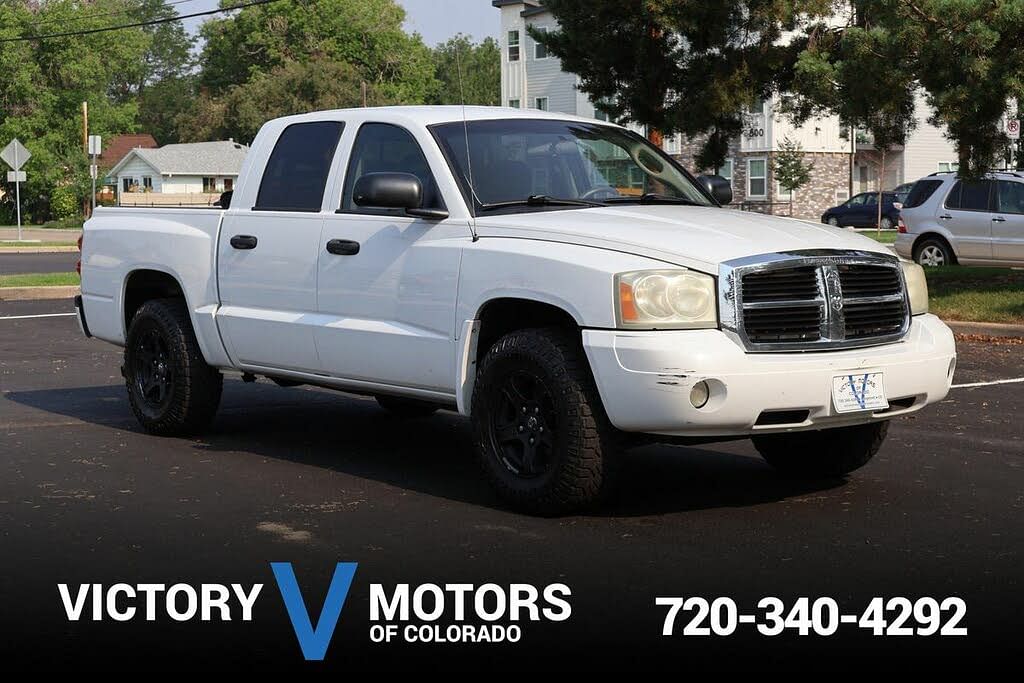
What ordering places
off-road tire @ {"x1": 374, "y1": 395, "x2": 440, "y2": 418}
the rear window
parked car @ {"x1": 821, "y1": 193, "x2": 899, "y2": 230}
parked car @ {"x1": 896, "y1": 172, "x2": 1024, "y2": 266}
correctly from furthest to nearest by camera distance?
1. parked car @ {"x1": 821, "y1": 193, "x2": 899, "y2": 230}
2. the rear window
3. parked car @ {"x1": 896, "y1": 172, "x2": 1024, "y2": 266}
4. off-road tire @ {"x1": 374, "y1": 395, "x2": 440, "y2": 418}

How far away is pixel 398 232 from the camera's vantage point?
304 inches

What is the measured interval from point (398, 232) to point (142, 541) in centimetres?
218

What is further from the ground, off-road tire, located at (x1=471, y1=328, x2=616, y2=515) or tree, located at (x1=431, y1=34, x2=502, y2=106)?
tree, located at (x1=431, y1=34, x2=502, y2=106)

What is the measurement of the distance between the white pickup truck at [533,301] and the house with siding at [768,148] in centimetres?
4883

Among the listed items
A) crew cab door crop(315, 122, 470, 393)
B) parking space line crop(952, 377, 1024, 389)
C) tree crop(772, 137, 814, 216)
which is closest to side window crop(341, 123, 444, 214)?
crew cab door crop(315, 122, 470, 393)

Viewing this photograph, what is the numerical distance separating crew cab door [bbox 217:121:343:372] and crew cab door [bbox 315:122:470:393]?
0.17 metres

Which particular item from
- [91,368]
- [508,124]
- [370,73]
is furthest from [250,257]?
[370,73]

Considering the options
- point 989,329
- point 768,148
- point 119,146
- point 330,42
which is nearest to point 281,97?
point 330,42

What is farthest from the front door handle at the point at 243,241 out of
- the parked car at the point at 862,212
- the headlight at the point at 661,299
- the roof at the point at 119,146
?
the roof at the point at 119,146

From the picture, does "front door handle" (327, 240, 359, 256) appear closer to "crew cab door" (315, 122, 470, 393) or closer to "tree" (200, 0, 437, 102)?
"crew cab door" (315, 122, 470, 393)

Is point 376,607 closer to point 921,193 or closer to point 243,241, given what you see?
point 243,241

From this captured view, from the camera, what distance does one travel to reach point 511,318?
24.0ft

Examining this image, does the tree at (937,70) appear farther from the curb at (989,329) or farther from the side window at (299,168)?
the side window at (299,168)

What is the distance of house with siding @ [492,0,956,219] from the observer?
5978 cm
